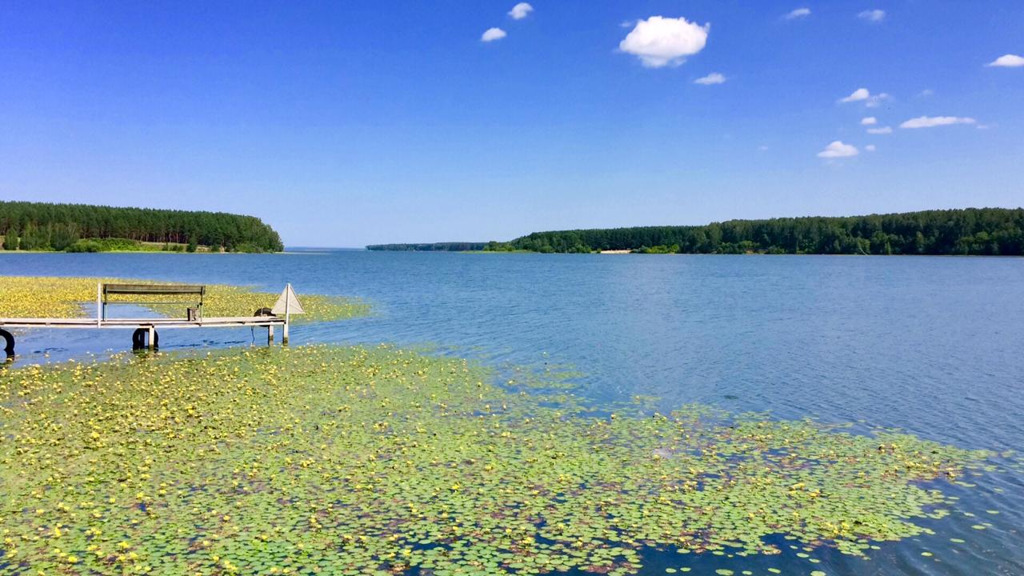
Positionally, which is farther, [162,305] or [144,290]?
[162,305]

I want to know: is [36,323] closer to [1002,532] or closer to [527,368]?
[527,368]

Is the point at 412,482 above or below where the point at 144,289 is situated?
below

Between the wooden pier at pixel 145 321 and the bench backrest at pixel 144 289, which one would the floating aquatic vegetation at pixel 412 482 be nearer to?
the wooden pier at pixel 145 321

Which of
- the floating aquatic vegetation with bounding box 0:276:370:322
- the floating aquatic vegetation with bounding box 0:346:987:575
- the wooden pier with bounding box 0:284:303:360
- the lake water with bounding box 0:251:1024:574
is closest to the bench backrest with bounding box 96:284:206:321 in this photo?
the wooden pier with bounding box 0:284:303:360

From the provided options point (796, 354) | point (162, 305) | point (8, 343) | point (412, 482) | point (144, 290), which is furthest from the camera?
point (162, 305)

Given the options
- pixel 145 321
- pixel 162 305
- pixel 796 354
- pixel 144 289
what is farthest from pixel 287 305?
pixel 796 354

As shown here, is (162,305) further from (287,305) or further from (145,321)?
(145,321)

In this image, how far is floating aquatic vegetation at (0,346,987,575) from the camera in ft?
35.2

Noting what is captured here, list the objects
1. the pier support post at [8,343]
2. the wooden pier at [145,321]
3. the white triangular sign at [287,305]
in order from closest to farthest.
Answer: the pier support post at [8,343], the wooden pier at [145,321], the white triangular sign at [287,305]

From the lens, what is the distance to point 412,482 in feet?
45.9

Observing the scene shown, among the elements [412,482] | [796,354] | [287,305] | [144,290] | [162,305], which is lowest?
[412,482]

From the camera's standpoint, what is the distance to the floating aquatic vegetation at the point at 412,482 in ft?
35.2

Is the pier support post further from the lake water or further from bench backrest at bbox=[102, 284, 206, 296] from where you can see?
bench backrest at bbox=[102, 284, 206, 296]

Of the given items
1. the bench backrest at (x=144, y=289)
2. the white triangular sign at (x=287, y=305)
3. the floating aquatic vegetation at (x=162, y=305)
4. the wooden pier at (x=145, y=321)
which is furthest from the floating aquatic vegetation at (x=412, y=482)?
the floating aquatic vegetation at (x=162, y=305)
